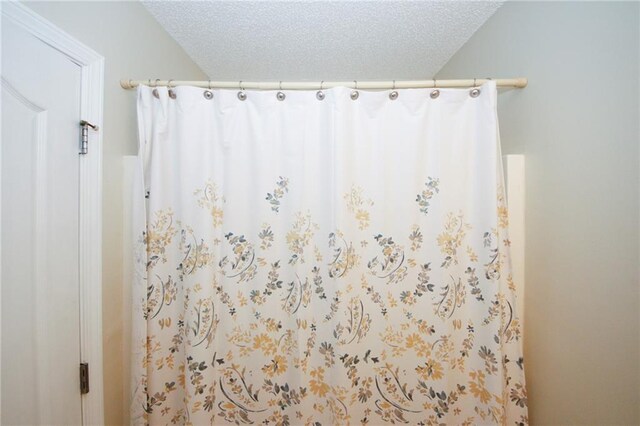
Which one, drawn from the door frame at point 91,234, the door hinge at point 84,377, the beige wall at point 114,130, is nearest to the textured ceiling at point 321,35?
the beige wall at point 114,130

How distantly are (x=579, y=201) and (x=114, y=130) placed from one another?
1.66 m

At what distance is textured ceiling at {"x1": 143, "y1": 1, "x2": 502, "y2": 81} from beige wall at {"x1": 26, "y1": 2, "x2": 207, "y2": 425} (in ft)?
0.76

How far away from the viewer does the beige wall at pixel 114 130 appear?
2.69 feet

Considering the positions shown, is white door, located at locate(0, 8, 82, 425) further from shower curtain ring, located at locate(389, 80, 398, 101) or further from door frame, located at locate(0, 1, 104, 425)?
shower curtain ring, located at locate(389, 80, 398, 101)

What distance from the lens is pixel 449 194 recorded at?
3.00 ft

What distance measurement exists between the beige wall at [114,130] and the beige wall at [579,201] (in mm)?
1599

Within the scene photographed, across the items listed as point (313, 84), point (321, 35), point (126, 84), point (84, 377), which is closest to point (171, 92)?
point (126, 84)

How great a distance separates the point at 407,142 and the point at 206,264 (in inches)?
37.2

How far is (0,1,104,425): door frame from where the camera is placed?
77cm

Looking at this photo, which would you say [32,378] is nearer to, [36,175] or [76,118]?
[36,175]

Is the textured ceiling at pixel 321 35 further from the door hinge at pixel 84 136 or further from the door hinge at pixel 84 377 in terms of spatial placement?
the door hinge at pixel 84 377

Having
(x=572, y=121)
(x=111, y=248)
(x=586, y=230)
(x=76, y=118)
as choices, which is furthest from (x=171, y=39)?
(x=586, y=230)

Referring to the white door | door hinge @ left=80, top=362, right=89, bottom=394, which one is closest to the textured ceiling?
the white door

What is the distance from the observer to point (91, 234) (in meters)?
0.79
